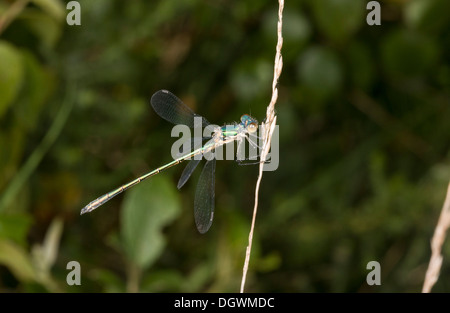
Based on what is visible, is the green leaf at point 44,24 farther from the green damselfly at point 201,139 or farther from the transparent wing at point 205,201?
the transparent wing at point 205,201

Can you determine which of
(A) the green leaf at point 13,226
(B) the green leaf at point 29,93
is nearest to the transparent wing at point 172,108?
(B) the green leaf at point 29,93

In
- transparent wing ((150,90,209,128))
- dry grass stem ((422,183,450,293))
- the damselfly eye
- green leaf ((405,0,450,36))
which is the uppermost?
green leaf ((405,0,450,36))

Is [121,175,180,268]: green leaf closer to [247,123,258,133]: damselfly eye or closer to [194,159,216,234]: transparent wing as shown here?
[194,159,216,234]: transparent wing

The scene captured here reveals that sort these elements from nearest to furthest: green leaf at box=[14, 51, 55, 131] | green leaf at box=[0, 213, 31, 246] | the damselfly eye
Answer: green leaf at box=[0, 213, 31, 246]
the damselfly eye
green leaf at box=[14, 51, 55, 131]

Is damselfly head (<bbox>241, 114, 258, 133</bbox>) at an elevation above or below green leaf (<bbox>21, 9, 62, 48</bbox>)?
below

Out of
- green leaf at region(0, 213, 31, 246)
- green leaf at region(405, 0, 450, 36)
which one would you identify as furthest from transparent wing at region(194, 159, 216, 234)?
green leaf at region(405, 0, 450, 36)

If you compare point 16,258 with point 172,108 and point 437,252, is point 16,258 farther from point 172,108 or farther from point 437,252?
point 437,252

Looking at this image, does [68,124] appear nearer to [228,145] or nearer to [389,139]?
[228,145]

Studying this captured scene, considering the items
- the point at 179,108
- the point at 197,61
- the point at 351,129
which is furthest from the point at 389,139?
the point at 179,108
